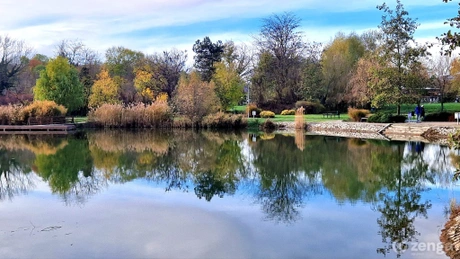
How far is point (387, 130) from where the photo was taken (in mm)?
23953

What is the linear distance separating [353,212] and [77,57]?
1908 inches

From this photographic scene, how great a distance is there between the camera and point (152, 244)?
629 cm

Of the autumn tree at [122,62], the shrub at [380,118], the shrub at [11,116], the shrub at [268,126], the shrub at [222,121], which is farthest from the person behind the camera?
the autumn tree at [122,62]

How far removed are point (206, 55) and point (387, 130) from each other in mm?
23740

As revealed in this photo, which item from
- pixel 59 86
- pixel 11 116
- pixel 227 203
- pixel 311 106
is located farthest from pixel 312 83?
pixel 227 203

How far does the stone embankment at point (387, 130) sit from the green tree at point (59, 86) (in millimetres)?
16568

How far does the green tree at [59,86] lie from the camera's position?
32844 millimetres

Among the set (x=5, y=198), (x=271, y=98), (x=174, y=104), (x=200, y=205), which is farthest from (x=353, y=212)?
(x=271, y=98)

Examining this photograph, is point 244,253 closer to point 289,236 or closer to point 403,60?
point 289,236

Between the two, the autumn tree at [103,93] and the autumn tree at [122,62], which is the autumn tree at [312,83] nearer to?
the autumn tree at [103,93]

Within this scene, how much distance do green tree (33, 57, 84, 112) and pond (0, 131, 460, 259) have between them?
17.1m

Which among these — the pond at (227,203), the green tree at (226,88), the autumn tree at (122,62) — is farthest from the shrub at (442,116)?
the autumn tree at (122,62)

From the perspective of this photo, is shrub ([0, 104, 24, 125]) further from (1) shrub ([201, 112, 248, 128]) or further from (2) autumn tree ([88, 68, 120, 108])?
(1) shrub ([201, 112, 248, 128])

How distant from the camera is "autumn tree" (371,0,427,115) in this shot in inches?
992
